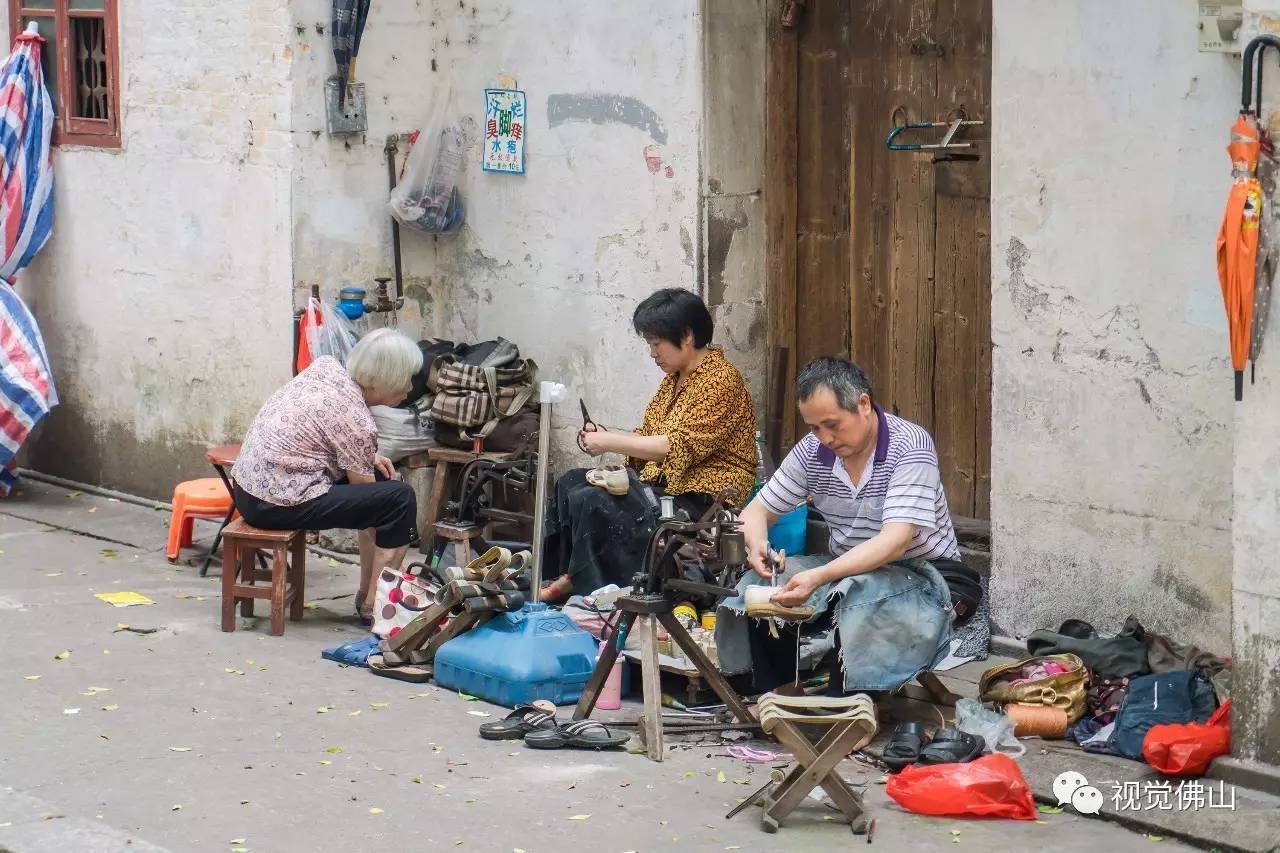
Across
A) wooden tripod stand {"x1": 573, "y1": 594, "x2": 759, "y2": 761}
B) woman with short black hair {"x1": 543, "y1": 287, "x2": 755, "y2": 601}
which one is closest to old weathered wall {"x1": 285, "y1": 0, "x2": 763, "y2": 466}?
woman with short black hair {"x1": 543, "y1": 287, "x2": 755, "y2": 601}

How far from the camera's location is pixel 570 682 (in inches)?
278

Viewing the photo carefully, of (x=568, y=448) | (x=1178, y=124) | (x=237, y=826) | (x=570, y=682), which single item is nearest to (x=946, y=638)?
(x=570, y=682)

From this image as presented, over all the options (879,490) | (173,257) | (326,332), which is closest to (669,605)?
(879,490)

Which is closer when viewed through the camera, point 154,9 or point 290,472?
point 290,472

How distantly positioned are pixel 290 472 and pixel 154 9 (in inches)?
136

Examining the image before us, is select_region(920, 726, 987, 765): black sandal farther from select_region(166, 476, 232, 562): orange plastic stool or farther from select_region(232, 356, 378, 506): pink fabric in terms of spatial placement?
select_region(166, 476, 232, 562): orange plastic stool

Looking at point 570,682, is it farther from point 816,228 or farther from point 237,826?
point 816,228

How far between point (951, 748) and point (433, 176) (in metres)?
4.67

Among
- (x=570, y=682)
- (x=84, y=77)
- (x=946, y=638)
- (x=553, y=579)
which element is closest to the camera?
(x=946, y=638)

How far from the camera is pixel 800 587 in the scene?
635cm

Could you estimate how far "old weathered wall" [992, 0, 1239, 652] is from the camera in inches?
264

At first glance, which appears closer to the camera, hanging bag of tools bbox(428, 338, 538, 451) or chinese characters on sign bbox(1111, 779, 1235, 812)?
chinese characters on sign bbox(1111, 779, 1235, 812)

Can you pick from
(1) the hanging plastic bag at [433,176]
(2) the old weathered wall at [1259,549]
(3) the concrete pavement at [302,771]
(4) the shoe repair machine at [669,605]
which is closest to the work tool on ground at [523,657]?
(3) the concrete pavement at [302,771]

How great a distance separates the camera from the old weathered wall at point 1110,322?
22.0 ft
